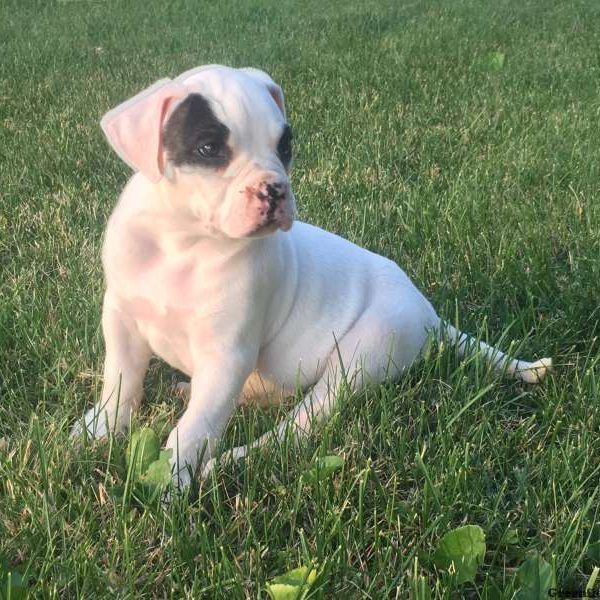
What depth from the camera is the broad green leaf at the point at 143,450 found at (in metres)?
2.11

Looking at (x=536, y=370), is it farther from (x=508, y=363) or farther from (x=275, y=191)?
(x=275, y=191)

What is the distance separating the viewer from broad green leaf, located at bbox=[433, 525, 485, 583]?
1883mm

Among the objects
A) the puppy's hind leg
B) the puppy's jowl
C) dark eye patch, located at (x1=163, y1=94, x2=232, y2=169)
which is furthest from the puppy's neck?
the puppy's hind leg

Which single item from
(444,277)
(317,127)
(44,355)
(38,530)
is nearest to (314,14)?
(317,127)

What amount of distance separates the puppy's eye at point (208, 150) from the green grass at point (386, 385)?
780 millimetres

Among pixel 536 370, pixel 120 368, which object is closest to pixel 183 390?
pixel 120 368

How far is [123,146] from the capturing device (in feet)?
7.13

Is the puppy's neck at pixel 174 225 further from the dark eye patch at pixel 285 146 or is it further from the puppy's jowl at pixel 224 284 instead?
the dark eye patch at pixel 285 146

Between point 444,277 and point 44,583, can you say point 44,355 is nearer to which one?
point 44,583

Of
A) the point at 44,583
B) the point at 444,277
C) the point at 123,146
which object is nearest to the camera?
the point at 44,583

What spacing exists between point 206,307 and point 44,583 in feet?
2.74

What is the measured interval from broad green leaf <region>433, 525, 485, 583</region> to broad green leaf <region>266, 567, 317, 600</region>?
33 cm

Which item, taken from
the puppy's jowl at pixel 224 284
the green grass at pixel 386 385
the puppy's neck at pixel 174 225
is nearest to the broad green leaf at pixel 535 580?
the green grass at pixel 386 385

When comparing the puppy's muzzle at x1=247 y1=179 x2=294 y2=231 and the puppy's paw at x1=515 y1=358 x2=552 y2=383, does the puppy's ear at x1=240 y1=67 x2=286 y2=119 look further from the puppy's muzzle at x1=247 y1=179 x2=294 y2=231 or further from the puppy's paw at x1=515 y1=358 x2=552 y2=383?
the puppy's paw at x1=515 y1=358 x2=552 y2=383
